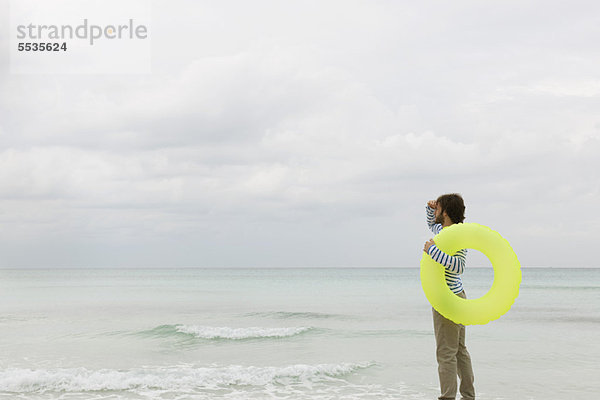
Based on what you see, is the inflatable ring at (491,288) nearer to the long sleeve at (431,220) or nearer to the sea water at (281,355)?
the long sleeve at (431,220)

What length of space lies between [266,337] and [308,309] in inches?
259

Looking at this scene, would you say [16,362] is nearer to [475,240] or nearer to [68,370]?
[68,370]

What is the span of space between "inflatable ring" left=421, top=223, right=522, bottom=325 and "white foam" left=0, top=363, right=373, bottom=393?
320cm

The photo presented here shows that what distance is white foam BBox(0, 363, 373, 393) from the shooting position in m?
6.24

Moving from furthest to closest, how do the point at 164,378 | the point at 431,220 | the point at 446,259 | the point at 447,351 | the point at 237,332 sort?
the point at 237,332 → the point at 164,378 → the point at 431,220 → the point at 447,351 → the point at 446,259

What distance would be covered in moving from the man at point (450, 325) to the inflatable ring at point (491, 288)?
0.08 m

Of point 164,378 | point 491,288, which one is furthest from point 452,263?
point 164,378

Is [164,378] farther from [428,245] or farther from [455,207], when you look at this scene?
[455,207]

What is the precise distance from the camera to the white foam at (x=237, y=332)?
35.9ft

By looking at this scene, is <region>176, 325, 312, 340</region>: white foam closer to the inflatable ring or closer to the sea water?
the sea water

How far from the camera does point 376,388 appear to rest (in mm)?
Answer: 6211

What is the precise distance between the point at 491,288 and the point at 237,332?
329 inches

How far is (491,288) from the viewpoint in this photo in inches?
151

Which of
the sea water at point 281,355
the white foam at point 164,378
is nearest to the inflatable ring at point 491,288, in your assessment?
the sea water at point 281,355
